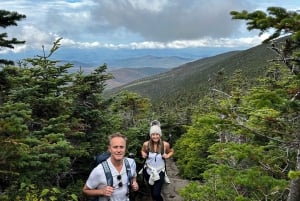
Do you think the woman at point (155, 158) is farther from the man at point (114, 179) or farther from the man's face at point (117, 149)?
the man's face at point (117, 149)

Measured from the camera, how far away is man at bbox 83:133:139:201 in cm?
553

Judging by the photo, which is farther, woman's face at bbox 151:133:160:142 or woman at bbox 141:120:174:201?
woman at bbox 141:120:174:201

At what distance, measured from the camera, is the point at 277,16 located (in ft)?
16.1

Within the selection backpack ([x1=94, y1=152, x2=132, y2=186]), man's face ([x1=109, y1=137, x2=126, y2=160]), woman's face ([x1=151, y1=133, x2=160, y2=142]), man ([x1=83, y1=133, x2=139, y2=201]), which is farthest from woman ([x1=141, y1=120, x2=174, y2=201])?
man's face ([x1=109, y1=137, x2=126, y2=160])

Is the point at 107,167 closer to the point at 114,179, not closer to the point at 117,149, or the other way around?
the point at 114,179

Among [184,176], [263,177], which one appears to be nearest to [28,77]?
[263,177]

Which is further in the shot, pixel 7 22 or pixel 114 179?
pixel 7 22

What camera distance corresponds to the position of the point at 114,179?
5.59 m

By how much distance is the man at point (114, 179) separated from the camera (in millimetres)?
5527

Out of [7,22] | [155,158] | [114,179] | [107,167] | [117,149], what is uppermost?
[7,22]

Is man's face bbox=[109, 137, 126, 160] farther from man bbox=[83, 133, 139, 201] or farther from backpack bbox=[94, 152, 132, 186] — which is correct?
backpack bbox=[94, 152, 132, 186]

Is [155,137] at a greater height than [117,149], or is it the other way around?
[117,149]

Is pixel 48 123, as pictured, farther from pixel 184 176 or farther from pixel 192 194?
pixel 184 176

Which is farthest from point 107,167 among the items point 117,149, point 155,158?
point 155,158
